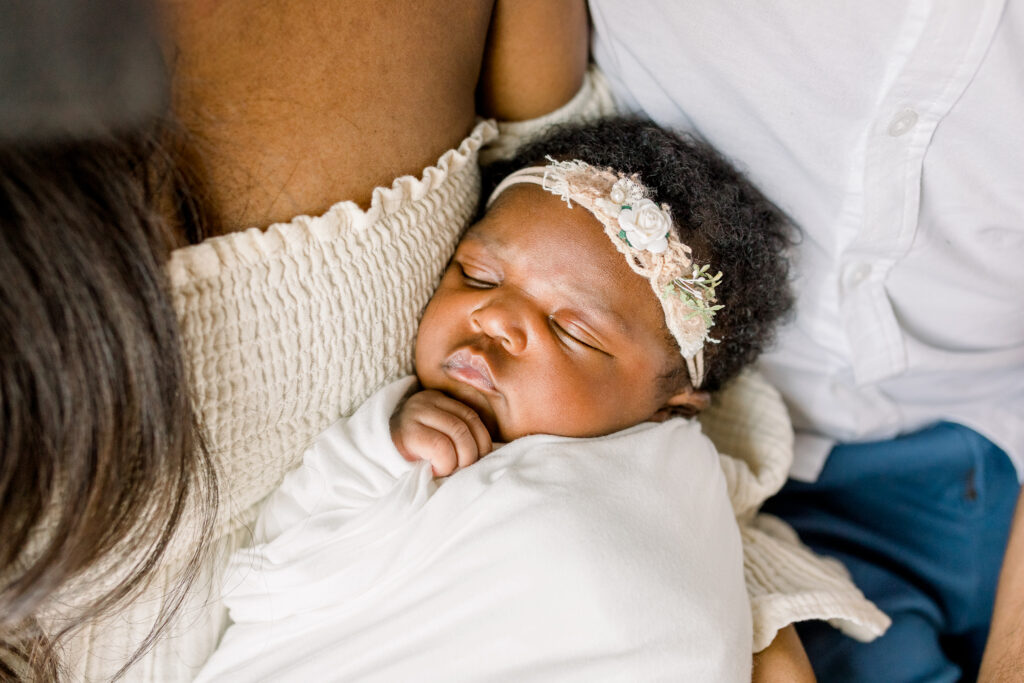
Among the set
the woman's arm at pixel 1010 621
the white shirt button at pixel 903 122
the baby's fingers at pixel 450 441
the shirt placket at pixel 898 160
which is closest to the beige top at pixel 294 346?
the baby's fingers at pixel 450 441

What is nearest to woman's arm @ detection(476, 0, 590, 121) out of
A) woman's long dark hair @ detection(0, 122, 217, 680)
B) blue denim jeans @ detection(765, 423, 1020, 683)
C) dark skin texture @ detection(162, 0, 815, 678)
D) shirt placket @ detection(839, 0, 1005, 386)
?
dark skin texture @ detection(162, 0, 815, 678)

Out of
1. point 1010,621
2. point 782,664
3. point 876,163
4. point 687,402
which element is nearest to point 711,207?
point 876,163

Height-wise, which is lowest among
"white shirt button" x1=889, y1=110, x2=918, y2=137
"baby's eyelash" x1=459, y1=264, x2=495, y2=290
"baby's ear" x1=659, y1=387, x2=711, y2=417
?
"baby's ear" x1=659, y1=387, x2=711, y2=417

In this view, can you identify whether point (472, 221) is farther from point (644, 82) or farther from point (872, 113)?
point (872, 113)

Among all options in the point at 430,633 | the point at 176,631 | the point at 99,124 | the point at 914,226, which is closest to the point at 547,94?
the point at 914,226

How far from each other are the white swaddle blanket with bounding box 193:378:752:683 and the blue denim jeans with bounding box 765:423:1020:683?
23.0 inches

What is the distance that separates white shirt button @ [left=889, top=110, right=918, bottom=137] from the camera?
1.12 metres

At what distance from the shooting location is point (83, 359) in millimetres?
723

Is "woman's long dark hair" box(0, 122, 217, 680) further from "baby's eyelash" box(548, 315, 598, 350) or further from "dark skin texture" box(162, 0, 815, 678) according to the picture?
"baby's eyelash" box(548, 315, 598, 350)

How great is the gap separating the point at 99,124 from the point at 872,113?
1076 mm

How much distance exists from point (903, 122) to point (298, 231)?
36.5 inches

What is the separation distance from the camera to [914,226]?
4.03 ft

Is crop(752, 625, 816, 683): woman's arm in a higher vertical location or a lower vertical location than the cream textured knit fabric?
lower

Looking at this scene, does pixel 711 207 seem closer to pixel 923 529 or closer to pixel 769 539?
pixel 769 539
